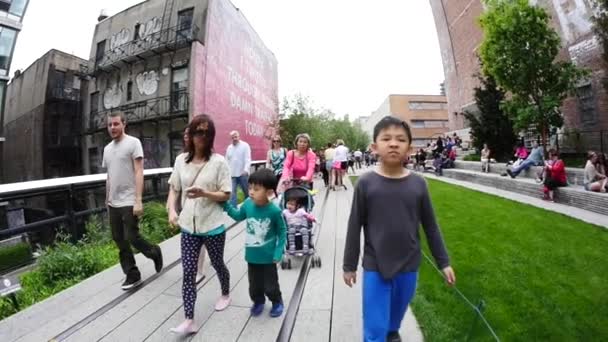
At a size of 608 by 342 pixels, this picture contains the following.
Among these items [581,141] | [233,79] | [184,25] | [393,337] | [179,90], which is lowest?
[393,337]

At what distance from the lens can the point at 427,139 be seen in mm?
60375

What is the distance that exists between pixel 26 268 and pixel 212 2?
47.8 feet

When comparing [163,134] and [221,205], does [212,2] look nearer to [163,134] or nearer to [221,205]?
[163,134]

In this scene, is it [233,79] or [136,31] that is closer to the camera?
[136,31]

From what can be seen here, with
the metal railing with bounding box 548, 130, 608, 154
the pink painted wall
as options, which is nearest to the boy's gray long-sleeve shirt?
the pink painted wall

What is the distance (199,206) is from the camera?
267cm

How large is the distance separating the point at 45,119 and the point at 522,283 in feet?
69.4

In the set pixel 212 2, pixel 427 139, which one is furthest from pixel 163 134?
pixel 427 139

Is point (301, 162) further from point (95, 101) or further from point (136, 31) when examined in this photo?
point (95, 101)

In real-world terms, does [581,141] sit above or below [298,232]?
above

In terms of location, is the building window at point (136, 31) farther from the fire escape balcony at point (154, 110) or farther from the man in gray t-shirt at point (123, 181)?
the man in gray t-shirt at point (123, 181)

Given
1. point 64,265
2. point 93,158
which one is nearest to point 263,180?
point 64,265

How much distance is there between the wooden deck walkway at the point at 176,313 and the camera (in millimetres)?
2627

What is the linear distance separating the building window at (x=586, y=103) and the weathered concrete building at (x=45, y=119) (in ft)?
84.8
